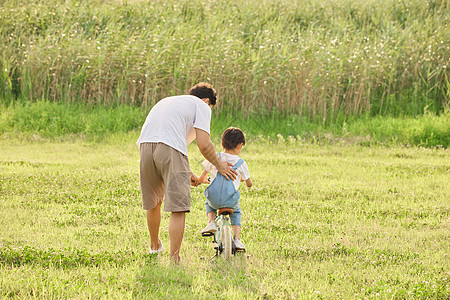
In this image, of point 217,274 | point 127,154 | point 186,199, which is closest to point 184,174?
point 186,199

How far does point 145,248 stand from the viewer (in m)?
6.55

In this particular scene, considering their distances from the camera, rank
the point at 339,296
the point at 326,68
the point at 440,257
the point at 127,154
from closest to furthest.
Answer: the point at 339,296 → the point at 440,257 → the point at 127,154 → the point at 326,68

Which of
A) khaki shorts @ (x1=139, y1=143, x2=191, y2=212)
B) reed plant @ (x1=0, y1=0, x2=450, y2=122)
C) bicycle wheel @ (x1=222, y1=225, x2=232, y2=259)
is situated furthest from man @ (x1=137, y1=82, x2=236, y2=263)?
reed plant @ (x1=0, y1=0, x2=450, y2=122)

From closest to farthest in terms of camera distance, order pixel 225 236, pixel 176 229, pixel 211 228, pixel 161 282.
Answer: pixel 161 282, pixel 176 229, pixel 225 236, pixel 211 228

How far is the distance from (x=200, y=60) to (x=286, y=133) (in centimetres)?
307

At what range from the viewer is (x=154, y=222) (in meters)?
6.06

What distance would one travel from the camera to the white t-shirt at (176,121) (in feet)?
18.7

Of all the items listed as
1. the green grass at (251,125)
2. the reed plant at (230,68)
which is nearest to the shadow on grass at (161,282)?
the green grass at (251,125)

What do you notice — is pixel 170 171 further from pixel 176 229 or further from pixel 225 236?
pixel 225 236

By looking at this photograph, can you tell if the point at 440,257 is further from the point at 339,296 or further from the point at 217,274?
A: the point at 217,274

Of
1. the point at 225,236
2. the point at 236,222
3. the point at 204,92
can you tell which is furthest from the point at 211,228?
the point at 204,92

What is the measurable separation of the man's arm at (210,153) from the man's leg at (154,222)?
732mm

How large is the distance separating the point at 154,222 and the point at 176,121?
1.11 metres

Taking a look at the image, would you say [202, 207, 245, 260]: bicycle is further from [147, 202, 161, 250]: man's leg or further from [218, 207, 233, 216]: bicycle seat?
[147, 202, 161, 250]: man's leg
